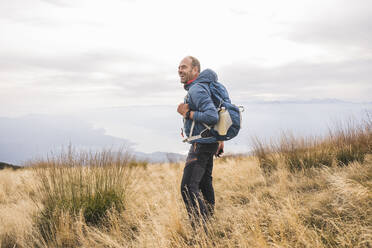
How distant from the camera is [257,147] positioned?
5.78 m

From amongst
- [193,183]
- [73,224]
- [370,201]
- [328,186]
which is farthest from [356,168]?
Answer: [73,224]

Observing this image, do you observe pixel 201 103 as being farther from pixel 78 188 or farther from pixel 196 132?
pixel 78 188

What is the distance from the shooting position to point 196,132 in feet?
8.43

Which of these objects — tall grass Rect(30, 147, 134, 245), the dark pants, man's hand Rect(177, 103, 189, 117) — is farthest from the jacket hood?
tall grass Rect(30, 147, 134, 245)

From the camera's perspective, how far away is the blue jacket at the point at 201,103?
2410 mm

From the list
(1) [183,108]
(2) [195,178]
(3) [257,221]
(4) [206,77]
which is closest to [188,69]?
(4) [206,77]

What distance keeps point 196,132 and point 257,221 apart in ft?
3.38

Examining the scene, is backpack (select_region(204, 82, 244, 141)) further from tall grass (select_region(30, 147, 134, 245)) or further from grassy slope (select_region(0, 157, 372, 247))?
tall grass (select_region(30, 147, 134, 245))

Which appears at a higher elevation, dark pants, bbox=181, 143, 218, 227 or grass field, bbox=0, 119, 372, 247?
dark pants, bbox=181, 143, 218, 227

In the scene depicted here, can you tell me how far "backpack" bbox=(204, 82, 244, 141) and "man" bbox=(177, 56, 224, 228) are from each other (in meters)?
0.07

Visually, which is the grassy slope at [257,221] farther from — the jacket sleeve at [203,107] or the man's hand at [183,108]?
the man's hand at [183,108]

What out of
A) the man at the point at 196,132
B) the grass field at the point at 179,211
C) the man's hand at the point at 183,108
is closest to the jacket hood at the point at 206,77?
the man at the point at 196,132

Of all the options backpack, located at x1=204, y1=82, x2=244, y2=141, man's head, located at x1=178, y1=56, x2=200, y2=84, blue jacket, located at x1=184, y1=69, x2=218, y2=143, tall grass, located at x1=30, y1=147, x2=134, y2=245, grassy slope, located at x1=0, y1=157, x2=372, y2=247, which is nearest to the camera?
grassy slope, located at x1=0, y1=157, x2=372, y2=247

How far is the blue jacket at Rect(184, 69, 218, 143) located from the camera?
7.91 feet
